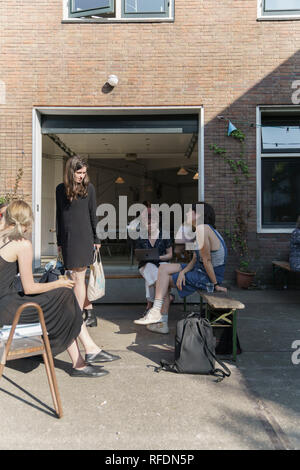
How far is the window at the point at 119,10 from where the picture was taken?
7230mm

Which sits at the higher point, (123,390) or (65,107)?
(65,107)

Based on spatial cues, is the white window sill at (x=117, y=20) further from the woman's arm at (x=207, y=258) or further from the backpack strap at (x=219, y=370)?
the backpack strap at (x=219, y=370)

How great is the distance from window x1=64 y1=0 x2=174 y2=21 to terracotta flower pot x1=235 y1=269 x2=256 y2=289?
5.06 m

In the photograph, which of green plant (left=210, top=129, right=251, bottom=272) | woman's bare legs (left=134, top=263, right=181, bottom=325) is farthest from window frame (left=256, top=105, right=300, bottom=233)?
woman's bare legs (left=134, top=263, right=181, bottom=325)

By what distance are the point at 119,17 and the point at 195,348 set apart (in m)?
6.61

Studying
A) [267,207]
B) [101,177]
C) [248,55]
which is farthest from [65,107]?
[101,177]

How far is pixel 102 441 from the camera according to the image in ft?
7.76

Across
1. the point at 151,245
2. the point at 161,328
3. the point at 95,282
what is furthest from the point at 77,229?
the point at 161,328

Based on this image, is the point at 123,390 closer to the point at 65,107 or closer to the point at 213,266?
the point at 213,266

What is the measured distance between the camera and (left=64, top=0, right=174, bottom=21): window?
23.7 ft

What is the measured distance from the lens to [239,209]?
7.26 metres

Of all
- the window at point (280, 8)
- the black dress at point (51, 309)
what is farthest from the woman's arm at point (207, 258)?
the window at point (280, 8)

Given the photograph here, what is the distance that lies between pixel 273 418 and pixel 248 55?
669 centimetres

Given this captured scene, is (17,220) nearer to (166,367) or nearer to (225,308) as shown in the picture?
(166,367)
